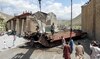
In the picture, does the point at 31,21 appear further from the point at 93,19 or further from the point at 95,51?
the point at 95,51

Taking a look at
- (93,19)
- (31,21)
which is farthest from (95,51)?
(31,21)

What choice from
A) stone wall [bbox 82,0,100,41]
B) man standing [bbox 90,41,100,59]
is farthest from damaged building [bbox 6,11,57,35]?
man standing [bbox 90,41,100,59]

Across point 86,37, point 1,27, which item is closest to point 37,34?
point 86,37

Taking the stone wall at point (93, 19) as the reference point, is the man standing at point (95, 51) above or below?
below

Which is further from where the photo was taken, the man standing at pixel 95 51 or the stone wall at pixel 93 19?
the stone wall at pixel 93 19

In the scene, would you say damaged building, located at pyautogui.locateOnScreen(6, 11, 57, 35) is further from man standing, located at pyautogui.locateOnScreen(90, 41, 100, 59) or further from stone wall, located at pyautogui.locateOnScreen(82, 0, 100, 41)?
man standing, located at pyautogui.locateOnScreen(90, 41, 100, 59)

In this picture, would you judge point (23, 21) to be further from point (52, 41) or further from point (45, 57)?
point (45, 57)

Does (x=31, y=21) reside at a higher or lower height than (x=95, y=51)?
higher

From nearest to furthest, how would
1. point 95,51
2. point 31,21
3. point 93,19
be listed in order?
1. point 95,51
2. point 93,19
3. point 31,21

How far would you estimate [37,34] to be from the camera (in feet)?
100

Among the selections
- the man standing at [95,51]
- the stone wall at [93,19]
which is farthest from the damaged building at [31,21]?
the man standing at [95,51]

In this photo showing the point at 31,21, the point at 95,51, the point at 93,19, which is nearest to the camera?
the point at 95,51

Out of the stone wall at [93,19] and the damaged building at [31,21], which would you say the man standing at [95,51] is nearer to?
the stone wall at [93,19]

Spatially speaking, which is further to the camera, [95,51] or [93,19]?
Result: [93,19]
